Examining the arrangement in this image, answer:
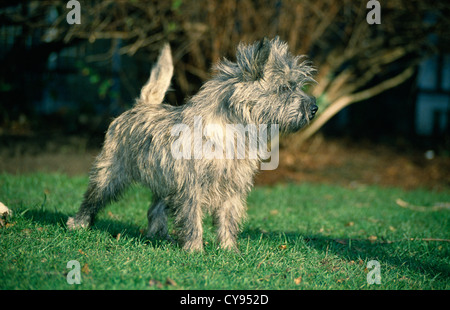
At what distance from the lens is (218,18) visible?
9227mm

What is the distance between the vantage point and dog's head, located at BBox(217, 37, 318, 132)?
425 cm

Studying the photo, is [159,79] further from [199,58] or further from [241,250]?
[199,58]

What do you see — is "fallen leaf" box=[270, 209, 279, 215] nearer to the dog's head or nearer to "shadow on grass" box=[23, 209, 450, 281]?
"shadow on grass" box=[23, 209, 450, 281]

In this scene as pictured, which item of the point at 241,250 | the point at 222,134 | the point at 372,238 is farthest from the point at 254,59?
the point at 372,238

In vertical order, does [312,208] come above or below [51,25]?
below

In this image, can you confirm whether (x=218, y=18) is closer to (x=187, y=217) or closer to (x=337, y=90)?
(x=337, y=90)

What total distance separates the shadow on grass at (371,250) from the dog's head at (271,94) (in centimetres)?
131

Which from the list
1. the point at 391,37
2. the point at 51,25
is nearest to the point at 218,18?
the point at 51,25

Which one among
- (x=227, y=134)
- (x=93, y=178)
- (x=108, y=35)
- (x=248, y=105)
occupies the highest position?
(x=108, y=35)

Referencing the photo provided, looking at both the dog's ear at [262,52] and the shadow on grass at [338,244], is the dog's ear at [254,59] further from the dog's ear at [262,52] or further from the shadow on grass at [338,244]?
the shadow on grass at [338,244]

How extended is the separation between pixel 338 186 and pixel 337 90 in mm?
2931

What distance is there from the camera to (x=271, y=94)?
168 inches

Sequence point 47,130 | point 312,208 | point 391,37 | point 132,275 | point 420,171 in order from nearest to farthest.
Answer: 1. point 132,275
2. point 312,208
3. point 391,37
4. point 420,171
5. point 47,130

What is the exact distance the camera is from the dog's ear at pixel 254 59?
4.14 metres
